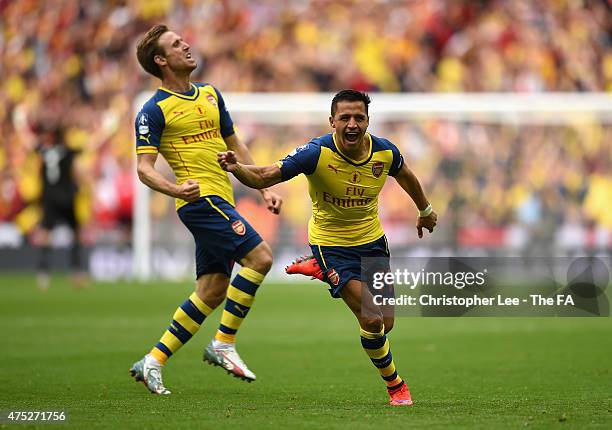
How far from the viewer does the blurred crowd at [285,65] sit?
78.8 feet

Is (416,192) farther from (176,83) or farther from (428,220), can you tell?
(176,83)

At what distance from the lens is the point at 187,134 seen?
8.73 meters

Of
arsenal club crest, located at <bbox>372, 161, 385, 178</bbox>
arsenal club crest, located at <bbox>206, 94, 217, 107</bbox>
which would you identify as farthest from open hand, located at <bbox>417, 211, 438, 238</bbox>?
arsenal club crest, located at <bbox>206, 94, 217, 107</bbox>

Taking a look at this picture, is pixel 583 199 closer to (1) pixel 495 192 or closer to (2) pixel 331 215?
(1) pixel 495 192

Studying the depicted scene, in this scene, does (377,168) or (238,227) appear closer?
(377,168)

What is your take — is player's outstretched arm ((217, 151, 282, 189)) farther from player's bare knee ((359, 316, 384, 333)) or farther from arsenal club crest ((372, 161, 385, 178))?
player's bare knee ((359, 316, 384, 333))

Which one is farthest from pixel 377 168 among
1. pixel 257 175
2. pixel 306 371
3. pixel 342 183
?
pixel 306 371

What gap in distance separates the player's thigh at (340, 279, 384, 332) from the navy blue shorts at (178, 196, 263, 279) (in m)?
1.15

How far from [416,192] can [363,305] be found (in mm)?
928

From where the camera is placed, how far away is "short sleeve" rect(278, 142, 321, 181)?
7.48 m

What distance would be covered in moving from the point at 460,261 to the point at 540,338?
5.68 m

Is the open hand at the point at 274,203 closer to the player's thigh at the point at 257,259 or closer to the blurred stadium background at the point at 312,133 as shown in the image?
the player's thigh at the point at 257,259

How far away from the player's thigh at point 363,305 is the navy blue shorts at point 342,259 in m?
0.05

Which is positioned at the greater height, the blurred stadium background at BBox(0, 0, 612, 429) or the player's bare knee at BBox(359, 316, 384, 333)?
the blurred stadium background at BBox(0, 0, 612, 429)
